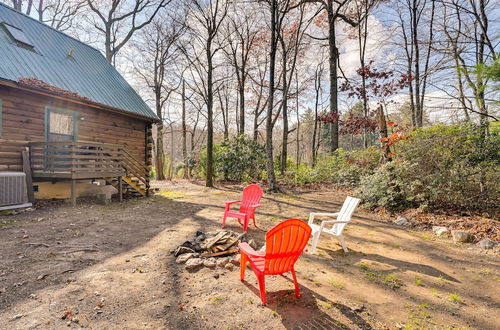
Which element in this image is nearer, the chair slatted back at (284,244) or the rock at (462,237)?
the chair slatted back at (284,244)

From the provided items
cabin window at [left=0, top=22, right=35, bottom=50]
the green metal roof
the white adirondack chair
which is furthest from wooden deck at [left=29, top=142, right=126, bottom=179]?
the white adirondack chair

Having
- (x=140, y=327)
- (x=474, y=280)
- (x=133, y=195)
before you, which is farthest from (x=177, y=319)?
(x=133, y=195)

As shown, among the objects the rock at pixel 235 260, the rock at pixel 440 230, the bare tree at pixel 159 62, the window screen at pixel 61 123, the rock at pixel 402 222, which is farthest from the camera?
the bare tree at pixel 159 62

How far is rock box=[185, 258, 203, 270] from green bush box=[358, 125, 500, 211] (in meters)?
4.80

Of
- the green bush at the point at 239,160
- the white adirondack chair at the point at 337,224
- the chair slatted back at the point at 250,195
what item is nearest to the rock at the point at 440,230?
the white adirondack chair at the point at 337,224

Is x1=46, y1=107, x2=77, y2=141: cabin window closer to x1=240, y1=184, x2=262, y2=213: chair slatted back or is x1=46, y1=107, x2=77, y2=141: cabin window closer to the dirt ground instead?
the dirt ground

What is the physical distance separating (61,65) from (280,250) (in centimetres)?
1075

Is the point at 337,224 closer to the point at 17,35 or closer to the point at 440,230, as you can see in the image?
the point at 440,230

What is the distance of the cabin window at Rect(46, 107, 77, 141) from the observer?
26.7ft

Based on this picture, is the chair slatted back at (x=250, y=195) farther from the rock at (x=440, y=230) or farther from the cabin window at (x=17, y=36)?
the cabin window at (x=17, y=36)

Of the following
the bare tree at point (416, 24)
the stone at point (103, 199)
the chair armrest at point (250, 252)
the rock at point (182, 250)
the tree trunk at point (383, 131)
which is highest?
the bare tree at point (416, 24)

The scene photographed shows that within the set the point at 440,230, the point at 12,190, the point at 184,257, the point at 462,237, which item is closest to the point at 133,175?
the point at 12,190

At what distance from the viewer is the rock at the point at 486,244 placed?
174 inches

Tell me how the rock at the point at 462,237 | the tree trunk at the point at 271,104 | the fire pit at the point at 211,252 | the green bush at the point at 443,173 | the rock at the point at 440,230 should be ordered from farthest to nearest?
1. the tree trunk at the point at 271,104
2. the green bush at the point at 443,173
3. the rock at the point at 440,230
4. the rock at the point at 462,237
5. the fire pit at the point at 211,252
